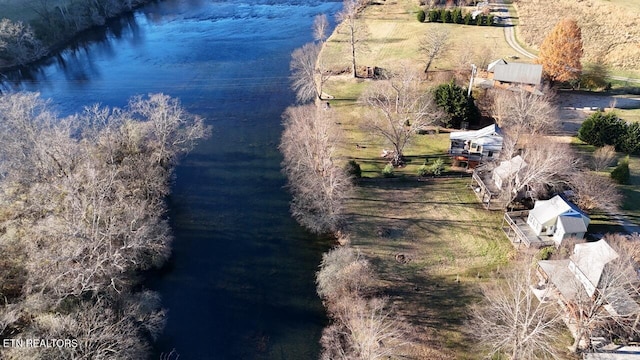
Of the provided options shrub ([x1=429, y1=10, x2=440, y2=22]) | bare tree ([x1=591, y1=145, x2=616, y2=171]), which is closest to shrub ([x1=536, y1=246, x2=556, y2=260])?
bare tree ([x1=591, y1=145, x2=616, y2=171])

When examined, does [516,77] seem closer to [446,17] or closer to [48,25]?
[446,17]

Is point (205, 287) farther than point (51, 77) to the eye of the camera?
No

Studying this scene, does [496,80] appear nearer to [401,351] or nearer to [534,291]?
[534,291]

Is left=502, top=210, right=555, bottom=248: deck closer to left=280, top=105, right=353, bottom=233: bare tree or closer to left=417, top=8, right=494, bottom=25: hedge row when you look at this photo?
left=280, top=105, right=353, bottom=233: bare tree

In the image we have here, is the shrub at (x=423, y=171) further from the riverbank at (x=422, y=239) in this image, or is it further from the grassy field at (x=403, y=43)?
the grassy field at (x=403, y=43)

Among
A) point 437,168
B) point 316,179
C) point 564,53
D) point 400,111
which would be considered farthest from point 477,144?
point 564,53

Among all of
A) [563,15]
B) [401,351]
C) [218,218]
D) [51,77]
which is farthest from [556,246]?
[51,77]
